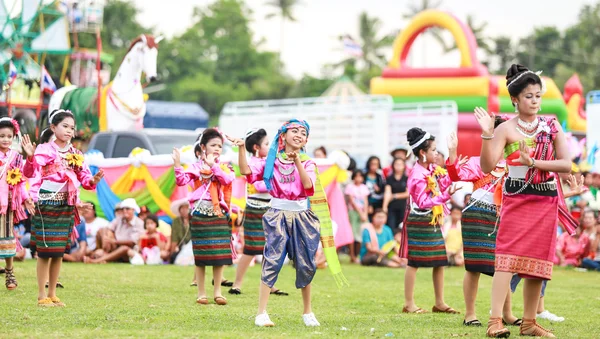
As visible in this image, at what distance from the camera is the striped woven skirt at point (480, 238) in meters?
7.70

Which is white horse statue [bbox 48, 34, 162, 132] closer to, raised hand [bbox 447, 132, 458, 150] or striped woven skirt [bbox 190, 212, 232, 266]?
striped woven skirt [bbox 190, 212, 232, 266]

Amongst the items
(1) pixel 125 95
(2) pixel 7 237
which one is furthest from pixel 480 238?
(1) pixel 125 95

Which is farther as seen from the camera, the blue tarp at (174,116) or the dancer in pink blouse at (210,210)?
the blue tarp at (174,116)

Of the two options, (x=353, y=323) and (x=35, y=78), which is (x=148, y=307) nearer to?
(x=353, y=323)

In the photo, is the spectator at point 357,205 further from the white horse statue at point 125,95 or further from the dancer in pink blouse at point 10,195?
the dancer in pink blouse at point 10,195

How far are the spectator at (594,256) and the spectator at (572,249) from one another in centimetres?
14

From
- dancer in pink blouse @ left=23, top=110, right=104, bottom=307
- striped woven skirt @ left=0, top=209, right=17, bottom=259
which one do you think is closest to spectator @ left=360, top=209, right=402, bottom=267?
striped woven skirt @ left=0, top=209, right=17, bottom=259

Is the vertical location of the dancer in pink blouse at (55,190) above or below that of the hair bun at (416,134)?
below

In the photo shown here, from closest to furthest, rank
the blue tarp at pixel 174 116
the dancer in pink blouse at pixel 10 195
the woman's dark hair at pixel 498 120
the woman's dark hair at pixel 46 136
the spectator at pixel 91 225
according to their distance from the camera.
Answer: the woman's dark hair at pixel 498 120 → the woman's dark hair at pixel 46 136 → the dancer in pink blouse at pixel 10 195 → the spectator at pixel 91 225 → the blue tarp at pixel 174 116

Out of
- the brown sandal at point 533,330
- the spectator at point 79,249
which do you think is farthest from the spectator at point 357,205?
the brown sandal at point 533,330

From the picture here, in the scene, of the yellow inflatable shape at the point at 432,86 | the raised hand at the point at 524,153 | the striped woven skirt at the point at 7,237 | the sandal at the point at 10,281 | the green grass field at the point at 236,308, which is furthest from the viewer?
the yellow inflatable shape at the point at 432,86

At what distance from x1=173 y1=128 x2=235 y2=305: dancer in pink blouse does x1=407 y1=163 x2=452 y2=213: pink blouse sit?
1.91 metres

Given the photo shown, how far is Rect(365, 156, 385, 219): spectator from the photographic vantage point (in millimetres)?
15742

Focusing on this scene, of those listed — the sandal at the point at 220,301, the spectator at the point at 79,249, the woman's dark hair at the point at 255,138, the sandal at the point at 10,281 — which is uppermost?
the woman's dark hair at the point at 255,138
